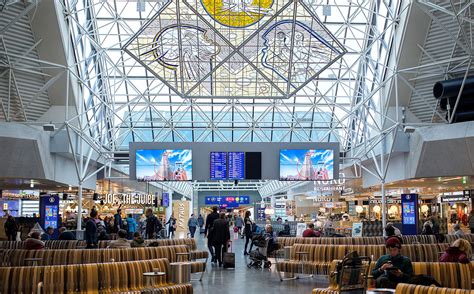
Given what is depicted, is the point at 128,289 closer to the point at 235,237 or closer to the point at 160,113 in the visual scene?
the point at 160,113

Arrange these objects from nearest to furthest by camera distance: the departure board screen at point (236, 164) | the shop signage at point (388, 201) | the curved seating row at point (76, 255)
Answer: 1. the curved seating row at point (76, 255)
2. the departure board screen at point (236, 164)
3. the shop signage at point (388, 201)

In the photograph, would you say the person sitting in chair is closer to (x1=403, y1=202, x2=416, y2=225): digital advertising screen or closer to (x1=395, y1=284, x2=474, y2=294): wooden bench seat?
(x1=395, y1=284, x2=474, y2=294): wooden bench seat

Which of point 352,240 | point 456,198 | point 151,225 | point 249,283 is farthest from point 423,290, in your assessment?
point 456,198

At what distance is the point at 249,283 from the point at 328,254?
202 cm

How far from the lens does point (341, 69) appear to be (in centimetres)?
4028

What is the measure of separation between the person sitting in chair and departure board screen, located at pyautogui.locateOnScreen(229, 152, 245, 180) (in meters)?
21.1

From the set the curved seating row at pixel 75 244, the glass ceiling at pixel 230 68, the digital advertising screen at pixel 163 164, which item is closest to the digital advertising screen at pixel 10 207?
the glass ceiling at pixel 230 68

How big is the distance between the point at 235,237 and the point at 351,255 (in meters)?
38.6

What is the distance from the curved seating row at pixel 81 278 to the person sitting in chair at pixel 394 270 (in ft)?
12.4

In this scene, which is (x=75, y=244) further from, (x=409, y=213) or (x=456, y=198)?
(x=456, y=198)

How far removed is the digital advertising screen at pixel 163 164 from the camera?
3127cm

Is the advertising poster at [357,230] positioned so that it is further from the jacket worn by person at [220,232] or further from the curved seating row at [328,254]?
the curved seating row at [328,254]

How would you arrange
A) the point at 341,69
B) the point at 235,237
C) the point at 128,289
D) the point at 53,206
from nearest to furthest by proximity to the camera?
1. the point at 128,289
2. the point at 53,206
3. the point at 341,69
4. the point at 235,237

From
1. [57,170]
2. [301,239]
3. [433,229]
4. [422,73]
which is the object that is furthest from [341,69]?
[301,239]
